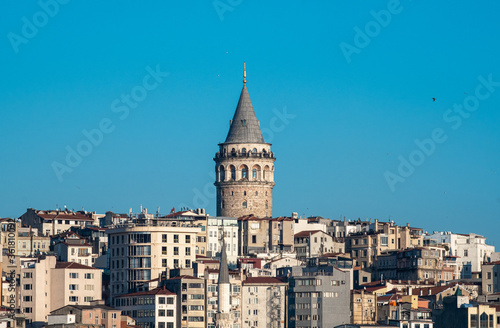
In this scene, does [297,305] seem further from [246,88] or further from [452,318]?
[246,88]

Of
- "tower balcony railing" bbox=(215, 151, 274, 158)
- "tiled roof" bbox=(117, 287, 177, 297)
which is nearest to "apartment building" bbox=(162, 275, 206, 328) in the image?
"tiled roof" bbox=(117, 287, 177, 297)

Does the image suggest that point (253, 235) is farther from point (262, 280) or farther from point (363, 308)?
point (363, 308)

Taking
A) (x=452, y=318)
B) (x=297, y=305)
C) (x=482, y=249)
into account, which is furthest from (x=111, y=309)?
(x=482, y=249)

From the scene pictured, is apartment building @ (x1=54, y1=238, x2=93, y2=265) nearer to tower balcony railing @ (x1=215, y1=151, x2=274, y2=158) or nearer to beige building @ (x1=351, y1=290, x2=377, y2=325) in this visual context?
tower balcony railing @ (x1=215, y1=151, x2=274, y2=158)

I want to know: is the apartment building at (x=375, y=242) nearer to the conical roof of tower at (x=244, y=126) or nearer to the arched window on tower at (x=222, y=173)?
the arched window on tower at (x=222, y=173)

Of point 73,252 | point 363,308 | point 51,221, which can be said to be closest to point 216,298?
point 363,308
